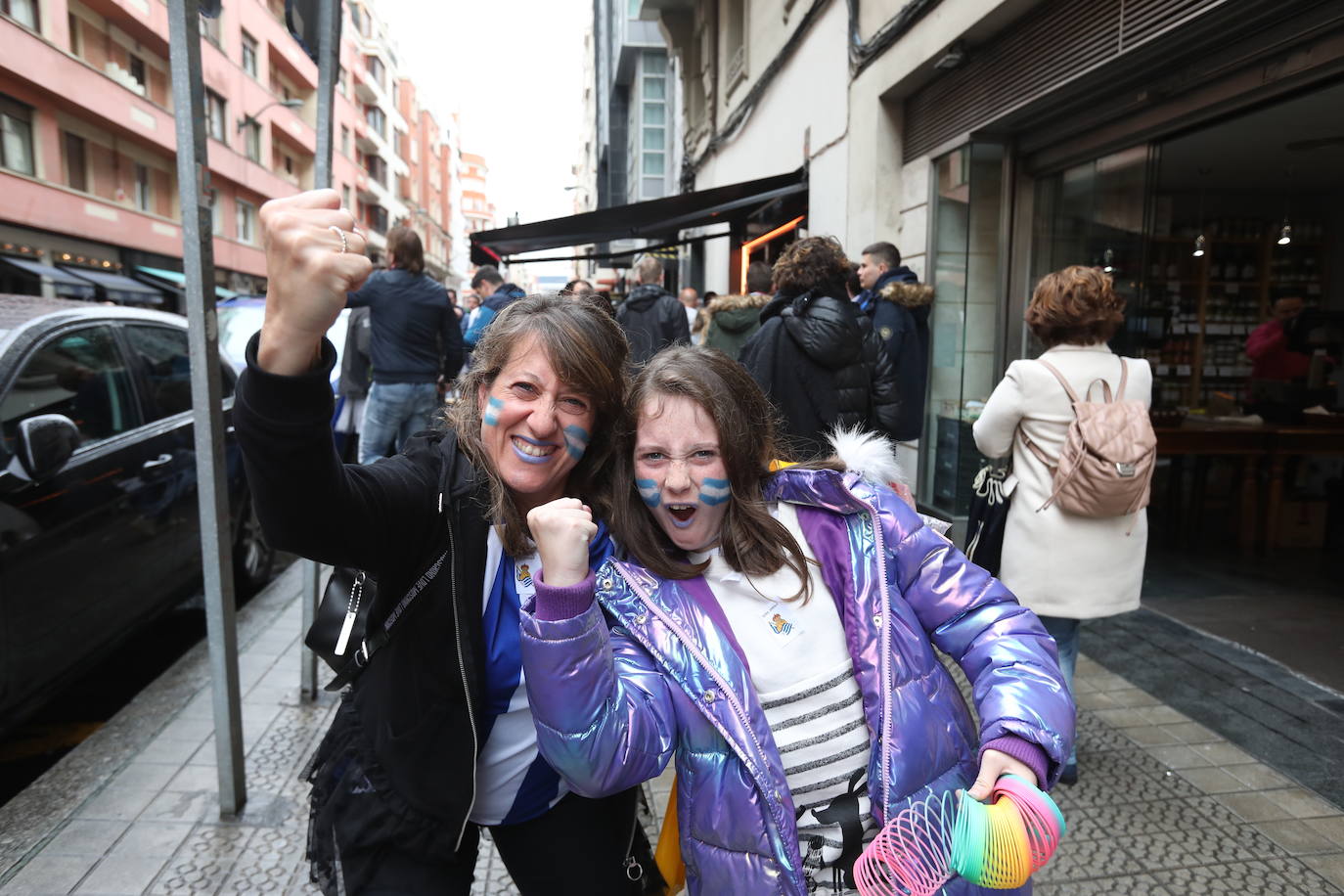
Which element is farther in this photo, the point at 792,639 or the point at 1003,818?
the point at 792,639

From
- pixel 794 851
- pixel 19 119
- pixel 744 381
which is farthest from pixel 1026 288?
pixel 19 119

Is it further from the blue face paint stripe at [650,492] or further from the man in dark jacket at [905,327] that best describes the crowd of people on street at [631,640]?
the man in dark jacket at [905,327]

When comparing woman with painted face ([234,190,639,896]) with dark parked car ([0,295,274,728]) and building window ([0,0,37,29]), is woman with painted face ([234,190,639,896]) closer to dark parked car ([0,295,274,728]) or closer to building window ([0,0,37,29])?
dark parked car ([0,295,274,728])

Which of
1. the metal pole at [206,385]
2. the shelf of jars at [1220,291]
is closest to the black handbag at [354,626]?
the metal pole at [206,385]

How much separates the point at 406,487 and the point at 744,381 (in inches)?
27.3

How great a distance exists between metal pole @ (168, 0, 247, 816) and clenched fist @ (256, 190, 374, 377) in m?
→ 1.88

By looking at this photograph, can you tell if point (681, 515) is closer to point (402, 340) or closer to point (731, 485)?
point (731, 485)

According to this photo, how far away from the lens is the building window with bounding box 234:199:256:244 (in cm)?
3142

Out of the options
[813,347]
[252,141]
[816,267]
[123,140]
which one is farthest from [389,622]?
A: [252,141]

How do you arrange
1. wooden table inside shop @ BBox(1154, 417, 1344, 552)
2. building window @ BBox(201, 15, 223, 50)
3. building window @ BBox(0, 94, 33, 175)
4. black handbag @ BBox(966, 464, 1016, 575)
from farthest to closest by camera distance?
building window @ BBox(201, 15, 223, 50), building window @ BBox(0, 94, 33, 175), wooden table inside shop @ BBox(1154, 417, 1344, 552), black handbag @ BBox(966, 464, 1016, 575)

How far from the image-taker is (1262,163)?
27.0 feet

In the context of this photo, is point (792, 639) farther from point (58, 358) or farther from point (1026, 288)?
point (1026, 288)

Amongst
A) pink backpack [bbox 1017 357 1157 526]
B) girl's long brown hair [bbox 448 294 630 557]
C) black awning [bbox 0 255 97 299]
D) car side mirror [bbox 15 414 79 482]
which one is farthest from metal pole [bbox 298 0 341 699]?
black awning [bbox 0 255 97 299]

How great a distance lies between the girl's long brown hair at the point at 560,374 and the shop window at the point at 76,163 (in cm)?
2472
